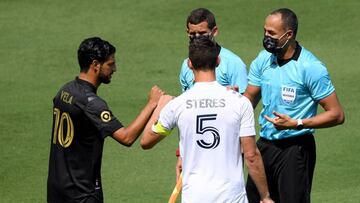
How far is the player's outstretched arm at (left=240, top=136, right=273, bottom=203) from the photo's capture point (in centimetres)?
767

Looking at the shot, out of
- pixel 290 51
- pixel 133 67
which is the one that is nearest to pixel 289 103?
pixel 290 51

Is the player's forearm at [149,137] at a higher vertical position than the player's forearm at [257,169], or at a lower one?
higher

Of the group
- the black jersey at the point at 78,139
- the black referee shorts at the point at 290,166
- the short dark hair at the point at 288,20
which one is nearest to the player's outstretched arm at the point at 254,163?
the black jersey at the point at 78,139

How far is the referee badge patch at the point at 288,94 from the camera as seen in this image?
9.17m

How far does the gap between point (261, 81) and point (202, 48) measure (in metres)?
2.04

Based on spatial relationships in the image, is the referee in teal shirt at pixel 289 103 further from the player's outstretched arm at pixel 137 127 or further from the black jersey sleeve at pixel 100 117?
the black jersey sleeve at pixel 100 117

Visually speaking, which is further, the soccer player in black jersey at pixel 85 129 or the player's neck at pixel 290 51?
the player's neck at pixel 290 51

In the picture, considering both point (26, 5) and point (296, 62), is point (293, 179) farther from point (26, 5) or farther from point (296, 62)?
point (26, 5)

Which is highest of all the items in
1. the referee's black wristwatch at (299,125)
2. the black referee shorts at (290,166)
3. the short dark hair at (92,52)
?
the short dark hair at (92,52)

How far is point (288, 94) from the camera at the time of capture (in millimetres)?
9195

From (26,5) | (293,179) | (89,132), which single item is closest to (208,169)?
(89,132)

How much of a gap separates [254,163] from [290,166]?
1.57 meters

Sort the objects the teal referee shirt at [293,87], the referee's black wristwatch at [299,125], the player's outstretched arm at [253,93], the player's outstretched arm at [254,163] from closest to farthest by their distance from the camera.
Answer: the player's outstretched arm at [254,163]
the referee's black wristwatch at [299,125]
the teal referee shirt at [293,87]
the player's outstretched arm at [253,93]

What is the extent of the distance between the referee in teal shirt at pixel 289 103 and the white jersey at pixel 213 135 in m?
1.49
